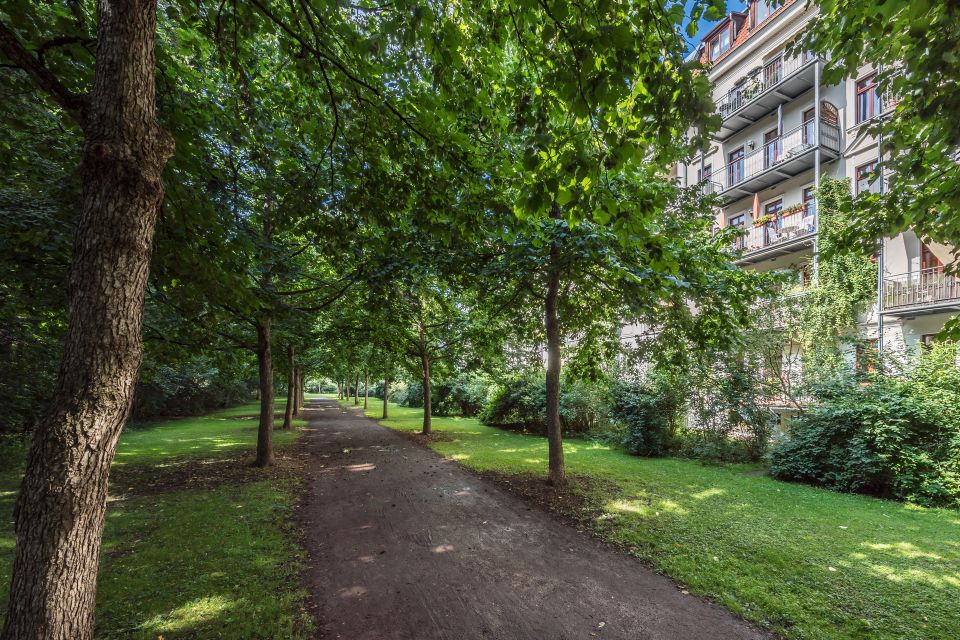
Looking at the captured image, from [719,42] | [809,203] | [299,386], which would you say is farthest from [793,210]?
[299,386]

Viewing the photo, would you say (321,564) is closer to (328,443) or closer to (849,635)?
(849,635)

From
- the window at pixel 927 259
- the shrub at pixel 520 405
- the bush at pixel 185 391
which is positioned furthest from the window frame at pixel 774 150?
the bush at pixel 185 391

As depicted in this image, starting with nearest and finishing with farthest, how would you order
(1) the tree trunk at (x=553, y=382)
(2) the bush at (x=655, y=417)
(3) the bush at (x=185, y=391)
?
1. (1) the tree trunk at (x=553, y=382)
2. (2) the bush at (x=655, y=417)
3. (3) the bush at (x=185, y=391)

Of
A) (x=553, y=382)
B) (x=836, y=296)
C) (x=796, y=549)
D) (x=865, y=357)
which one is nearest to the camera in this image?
(x=796, y=549)

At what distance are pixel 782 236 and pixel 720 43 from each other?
12.7m

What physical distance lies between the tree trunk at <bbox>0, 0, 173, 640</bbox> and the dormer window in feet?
89.5

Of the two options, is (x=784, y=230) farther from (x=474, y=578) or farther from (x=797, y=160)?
(x=474, y=578)

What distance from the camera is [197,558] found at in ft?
16.5

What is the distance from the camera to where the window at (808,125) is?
16203mm

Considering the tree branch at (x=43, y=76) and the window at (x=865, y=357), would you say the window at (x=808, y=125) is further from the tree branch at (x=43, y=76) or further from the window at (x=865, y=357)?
the tree branch at (x=43, y=76)

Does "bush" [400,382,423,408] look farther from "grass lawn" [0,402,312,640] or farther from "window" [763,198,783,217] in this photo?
"window" [763,198,783,217]

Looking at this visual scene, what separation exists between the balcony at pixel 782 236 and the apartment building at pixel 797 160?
0.04 metres

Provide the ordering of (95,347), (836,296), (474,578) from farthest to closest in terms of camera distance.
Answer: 1. (836,296)
2. (474,578)
3. (95,347)

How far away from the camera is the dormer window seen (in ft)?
70.5
